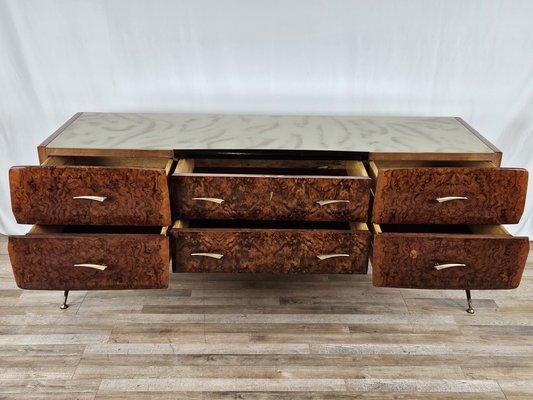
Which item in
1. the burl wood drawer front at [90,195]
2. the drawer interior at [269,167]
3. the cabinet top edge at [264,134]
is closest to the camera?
the burl wood drawer front at [90,195]

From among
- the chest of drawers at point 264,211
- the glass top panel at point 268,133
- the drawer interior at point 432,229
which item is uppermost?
the glass top panel at point 268,133

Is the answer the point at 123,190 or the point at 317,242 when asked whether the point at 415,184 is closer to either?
the point at 317,242

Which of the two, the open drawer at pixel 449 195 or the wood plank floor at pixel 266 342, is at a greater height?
the open drawer at pixel 449 195

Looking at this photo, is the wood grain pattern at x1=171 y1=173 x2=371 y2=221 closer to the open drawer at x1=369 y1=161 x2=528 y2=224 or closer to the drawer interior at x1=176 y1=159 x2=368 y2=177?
the open drawer at x1=369 y1=161 x2=528 y2=224

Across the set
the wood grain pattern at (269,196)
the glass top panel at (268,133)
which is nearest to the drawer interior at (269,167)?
the glass top panel at (268,133)

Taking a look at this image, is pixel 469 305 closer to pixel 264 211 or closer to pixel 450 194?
pixel 450 194

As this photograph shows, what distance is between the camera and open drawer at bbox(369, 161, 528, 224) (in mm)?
1044

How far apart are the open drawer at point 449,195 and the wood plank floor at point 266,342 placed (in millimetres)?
297

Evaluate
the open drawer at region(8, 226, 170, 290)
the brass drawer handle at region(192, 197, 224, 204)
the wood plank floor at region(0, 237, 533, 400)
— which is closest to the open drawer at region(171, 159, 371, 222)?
the brass drawer handle at region(192, 197, 224, 204)

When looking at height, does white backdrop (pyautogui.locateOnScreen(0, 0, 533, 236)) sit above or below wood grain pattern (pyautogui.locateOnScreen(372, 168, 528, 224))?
above

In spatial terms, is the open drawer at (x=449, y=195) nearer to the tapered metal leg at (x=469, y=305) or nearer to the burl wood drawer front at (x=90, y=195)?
the tapered metal leg at (x=469, y=305)

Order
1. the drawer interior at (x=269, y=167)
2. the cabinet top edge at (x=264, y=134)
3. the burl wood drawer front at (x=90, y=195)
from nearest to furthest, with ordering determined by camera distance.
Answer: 1. the burl wood drawer front at (x=90, y=195)
2. the cabinet top edge at (x=264, y=134)
3. the drawer interior at (x=269, y=167)

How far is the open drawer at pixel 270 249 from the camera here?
109 centimetres

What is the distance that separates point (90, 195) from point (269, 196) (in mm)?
366
